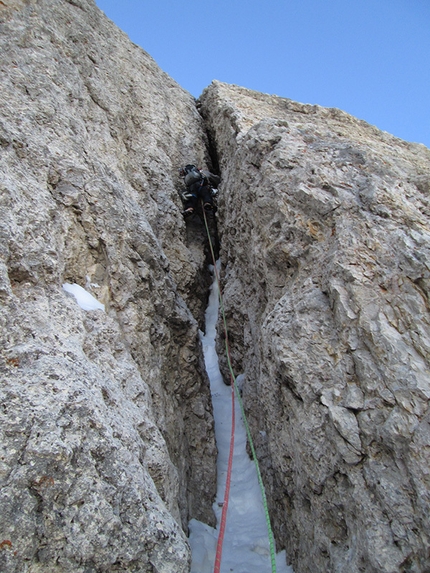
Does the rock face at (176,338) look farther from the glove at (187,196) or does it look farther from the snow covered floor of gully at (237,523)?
the glove at (187,196)

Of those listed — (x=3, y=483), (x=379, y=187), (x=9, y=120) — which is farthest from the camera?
(x=379, y=187)

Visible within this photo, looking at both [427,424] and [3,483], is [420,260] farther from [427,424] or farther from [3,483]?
[3,483]

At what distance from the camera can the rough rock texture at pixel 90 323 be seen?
9.67 feet

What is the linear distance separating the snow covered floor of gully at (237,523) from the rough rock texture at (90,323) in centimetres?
42

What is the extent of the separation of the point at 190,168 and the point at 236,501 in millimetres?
8538

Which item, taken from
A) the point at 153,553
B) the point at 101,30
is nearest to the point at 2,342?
the point at 153,553

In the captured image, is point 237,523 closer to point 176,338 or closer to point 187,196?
point 176,338

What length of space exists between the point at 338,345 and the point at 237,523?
361 cm

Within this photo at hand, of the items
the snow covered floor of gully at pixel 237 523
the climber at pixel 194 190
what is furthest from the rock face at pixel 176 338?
the climber at pixel 194 190

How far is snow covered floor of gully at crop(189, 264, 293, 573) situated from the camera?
5.29 meters

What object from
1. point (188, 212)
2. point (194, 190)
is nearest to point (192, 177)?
point (194, 190)

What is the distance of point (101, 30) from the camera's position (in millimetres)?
11648

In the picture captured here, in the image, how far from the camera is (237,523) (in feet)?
20.0

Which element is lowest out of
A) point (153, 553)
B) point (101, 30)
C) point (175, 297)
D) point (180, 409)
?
point (153, 553)
